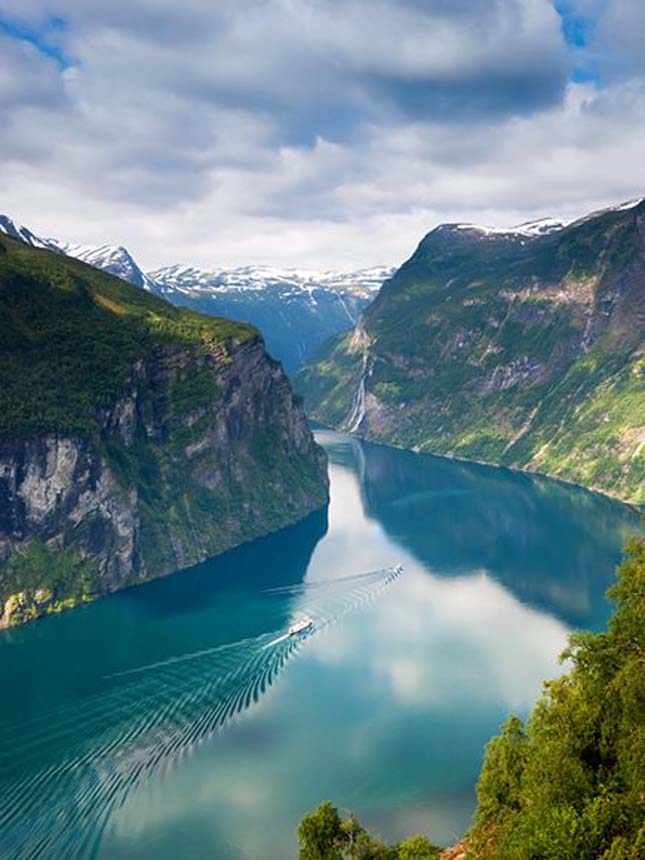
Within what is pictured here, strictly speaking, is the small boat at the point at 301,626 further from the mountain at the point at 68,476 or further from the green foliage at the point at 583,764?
the green foliage at the point at 583,764

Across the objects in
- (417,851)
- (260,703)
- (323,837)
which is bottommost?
(260,703)

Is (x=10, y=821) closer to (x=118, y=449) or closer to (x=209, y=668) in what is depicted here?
(x=209, y=668)

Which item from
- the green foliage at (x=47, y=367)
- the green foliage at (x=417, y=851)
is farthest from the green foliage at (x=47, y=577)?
the green foliage at (x=417, y=851)

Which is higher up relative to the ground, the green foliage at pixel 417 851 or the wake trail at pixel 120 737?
the green foliage at pixel 417 851

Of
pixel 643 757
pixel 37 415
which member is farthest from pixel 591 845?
pixel 37 415

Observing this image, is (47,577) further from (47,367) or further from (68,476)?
(47,367)

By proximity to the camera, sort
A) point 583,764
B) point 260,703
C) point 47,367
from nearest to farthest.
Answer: point 583,764
point 260,703
point 47,367

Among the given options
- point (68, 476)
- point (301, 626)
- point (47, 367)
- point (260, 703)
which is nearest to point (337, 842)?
point (260, 703)
